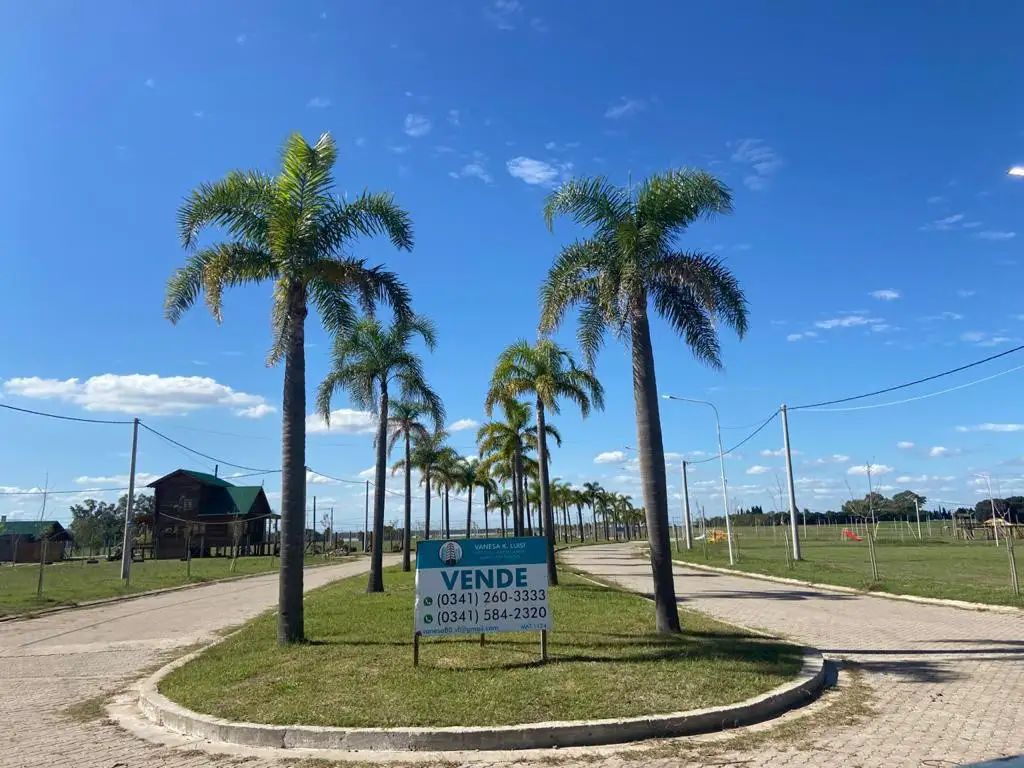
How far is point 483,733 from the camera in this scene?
6.46 meters

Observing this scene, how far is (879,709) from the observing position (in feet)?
24.7

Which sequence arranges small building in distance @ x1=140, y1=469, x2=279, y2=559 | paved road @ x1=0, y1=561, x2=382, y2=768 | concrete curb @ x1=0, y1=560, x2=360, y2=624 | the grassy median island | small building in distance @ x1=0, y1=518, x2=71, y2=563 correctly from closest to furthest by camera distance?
paved road @ x1=0, y1=561, x2=382, y2=768 → the grassy median island → concrete curb @ x1=0, y1=560, x2=360, y2=624 → small building in distance @ x1=140, y1=469, x2=279, y2=559 → small building in distance @ x1=0, y1=518, x2=71, y2=563

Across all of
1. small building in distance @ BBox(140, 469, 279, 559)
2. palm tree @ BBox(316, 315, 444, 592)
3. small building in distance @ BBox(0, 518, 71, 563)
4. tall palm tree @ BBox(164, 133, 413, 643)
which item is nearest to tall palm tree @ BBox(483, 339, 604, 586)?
palm tree @ BBox(316, 315, 444, 592)

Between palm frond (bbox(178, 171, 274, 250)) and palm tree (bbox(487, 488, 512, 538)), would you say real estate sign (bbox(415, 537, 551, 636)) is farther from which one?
palm tree (bbox(487, 488, 512, 538))

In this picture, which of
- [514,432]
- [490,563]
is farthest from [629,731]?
[514,432]

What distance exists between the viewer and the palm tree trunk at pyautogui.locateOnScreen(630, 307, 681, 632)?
1179 centimetres

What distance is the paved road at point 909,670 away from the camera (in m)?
6.09

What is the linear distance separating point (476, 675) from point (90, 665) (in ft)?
22.9

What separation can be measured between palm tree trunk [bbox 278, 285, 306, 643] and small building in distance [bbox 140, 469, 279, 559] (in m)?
48.9

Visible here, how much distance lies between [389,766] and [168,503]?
61821 mm

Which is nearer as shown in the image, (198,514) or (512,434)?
(512,434)

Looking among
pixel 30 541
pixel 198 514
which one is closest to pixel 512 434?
pixel 198 514

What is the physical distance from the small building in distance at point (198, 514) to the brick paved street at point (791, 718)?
43272 millimetres

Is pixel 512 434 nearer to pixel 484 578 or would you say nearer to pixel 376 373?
pixel 376 373
